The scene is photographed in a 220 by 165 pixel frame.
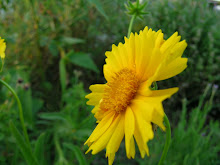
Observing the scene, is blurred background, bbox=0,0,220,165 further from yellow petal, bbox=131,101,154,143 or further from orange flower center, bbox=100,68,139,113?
yellow petal, bbox=131,101,154,143

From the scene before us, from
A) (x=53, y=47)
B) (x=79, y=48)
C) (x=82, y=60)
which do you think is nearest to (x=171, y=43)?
(x=82, y=60)

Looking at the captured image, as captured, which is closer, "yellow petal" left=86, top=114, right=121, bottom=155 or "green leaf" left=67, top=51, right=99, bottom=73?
"yellow petal" left=86, top=114, right=121, bottom=155

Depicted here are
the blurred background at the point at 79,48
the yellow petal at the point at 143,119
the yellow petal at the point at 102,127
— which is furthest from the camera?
the blurred background at the point at 79,48

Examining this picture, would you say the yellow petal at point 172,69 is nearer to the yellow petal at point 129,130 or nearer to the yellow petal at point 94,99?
the yellow petal at point 129,130

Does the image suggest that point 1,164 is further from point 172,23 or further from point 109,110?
point 172,23

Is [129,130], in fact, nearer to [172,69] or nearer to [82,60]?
[172,69]

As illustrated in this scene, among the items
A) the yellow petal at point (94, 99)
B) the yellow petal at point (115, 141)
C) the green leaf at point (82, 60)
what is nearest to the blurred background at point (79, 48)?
the green leaf at point (82, 60)

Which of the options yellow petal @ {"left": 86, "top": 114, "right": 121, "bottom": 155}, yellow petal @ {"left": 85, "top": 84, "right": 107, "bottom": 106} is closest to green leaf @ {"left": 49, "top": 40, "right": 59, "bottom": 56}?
yellow petal @ {"left": 85, "top": 84, "right": 107, "bottom": 106}
